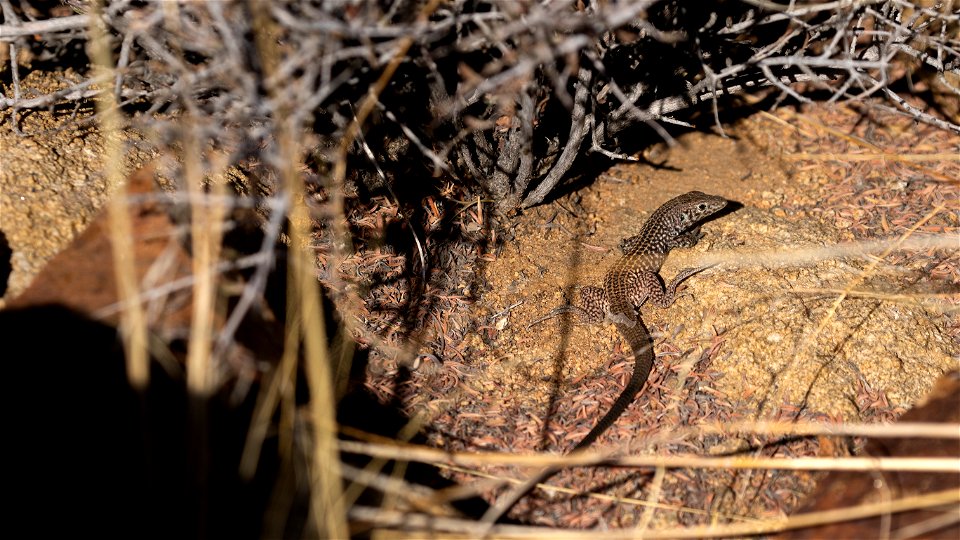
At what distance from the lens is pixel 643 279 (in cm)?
467

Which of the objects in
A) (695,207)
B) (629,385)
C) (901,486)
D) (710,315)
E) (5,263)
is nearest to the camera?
(901,486)

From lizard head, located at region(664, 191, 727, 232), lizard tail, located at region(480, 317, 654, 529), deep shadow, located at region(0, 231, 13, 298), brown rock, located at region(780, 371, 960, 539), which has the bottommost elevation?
brown rock, located at region(780, 371, 960, 539)

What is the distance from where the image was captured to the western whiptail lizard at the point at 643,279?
4242 millimetres

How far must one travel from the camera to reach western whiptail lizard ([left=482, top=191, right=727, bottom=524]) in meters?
4.24

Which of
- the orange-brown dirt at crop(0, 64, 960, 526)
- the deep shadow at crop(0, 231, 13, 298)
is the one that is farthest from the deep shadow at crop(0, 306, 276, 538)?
the orange-brown dirt at crop(0, 64, 960, 526)

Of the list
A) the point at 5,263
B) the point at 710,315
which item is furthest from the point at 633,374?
the point at 5,263

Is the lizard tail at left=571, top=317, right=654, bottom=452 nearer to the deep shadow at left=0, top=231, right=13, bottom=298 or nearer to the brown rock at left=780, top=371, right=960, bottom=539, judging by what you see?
the brown rock at left=780, top=371, right=960, bottom=539

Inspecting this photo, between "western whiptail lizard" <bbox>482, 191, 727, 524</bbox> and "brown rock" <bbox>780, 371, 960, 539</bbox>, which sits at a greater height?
"western whiptail lizard" <bbox>482, 191, 727, 524</bbox>

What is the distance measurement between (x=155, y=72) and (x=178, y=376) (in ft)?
6.58

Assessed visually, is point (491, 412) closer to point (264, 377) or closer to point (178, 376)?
point (264, 377)

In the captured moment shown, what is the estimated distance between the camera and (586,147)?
16.7ft

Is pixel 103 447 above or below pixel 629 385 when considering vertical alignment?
above

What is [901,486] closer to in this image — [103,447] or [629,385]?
[629,385]

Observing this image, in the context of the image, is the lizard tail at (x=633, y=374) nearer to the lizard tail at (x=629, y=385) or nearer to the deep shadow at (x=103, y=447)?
the lizard tail at (x=629, y=385)
